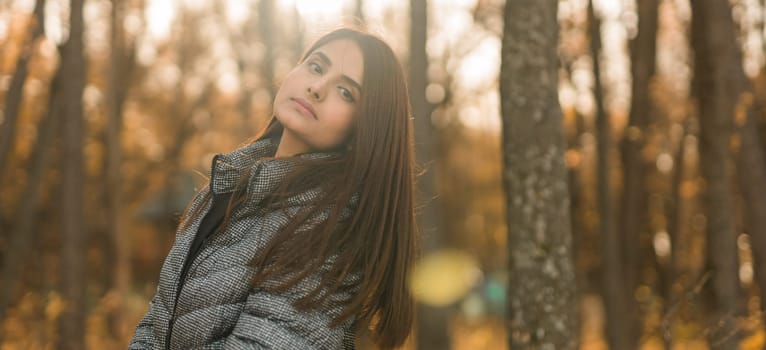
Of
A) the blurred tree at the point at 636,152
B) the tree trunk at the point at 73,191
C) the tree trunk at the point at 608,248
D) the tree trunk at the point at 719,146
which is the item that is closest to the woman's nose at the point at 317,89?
the tree trunk at the point at 719,146

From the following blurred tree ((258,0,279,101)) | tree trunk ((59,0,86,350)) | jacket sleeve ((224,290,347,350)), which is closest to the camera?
jacket sleeve ((224,290,347,350))

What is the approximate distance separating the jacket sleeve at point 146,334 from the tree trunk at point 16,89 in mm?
6262

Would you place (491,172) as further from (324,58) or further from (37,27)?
(324,58)

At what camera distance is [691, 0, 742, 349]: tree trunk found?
613cm

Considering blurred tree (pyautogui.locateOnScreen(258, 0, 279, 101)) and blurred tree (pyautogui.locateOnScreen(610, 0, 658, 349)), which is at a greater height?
blurred tree (pyautogui.locateOnScreen(258, 0, 279, 101))

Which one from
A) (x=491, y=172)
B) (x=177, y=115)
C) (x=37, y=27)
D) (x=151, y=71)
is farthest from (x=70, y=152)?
(x=491, y=172)

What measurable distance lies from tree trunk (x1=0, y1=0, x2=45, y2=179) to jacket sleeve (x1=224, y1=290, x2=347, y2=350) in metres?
6.78

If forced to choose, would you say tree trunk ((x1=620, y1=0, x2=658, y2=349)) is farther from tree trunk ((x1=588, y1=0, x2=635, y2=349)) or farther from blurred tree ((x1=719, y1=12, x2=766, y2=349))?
blurred tree ((x1=719, y1=12, x2=766, y2=349))

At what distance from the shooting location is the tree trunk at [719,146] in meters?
6.13

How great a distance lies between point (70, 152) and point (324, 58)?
7127 millimetres

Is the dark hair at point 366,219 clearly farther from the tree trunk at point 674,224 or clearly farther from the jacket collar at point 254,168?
the tree trunk at point 674,224

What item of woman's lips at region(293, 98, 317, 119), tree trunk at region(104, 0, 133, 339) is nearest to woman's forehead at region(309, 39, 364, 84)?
woman's lips at region(293, 98, 317, 119)

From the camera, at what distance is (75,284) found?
9.60 meters

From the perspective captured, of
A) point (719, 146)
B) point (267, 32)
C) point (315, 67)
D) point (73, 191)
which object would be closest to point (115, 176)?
point (267, 32)
